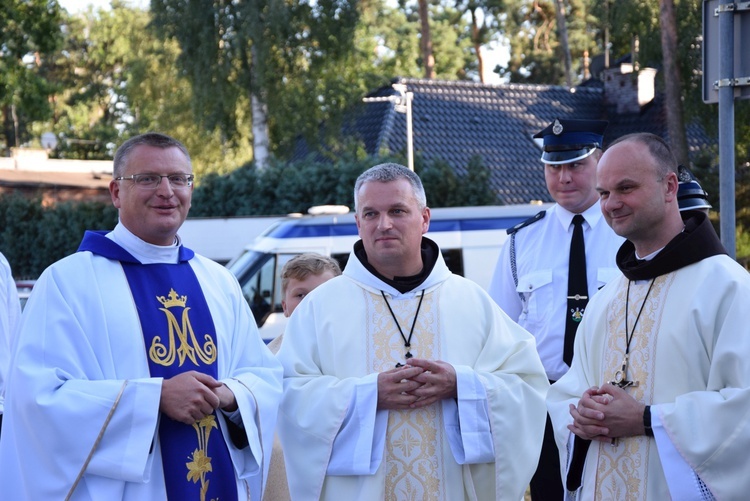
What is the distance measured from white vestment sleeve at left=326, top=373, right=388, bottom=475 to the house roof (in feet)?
67.1

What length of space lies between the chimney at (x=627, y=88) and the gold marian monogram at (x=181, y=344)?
2725 centimetres

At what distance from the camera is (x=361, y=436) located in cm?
396

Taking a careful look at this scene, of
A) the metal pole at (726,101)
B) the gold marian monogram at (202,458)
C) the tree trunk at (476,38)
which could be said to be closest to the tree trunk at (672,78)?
the metal pole at (726,101)

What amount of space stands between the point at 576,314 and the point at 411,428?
130 centimetres

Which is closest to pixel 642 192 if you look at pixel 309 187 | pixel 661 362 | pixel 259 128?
pixel 661 362

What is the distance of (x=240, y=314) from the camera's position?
171 inches

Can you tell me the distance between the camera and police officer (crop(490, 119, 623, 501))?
4.98 metres

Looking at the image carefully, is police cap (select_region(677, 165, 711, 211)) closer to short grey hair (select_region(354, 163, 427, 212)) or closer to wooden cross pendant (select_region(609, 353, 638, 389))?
wooden cross pendant (select_region(609, 353, 638, 389))

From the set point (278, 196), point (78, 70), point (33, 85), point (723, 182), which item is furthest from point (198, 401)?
point (78, 70)

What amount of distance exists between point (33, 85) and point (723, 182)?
22.3m

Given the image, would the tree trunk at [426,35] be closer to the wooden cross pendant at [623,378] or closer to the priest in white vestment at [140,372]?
the priest in white vestment at [140,372]

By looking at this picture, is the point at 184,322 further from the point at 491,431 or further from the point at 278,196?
the point at 278,196

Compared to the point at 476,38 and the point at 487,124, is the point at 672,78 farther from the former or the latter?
the point at 476,38

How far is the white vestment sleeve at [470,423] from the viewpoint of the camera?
3.99 m
